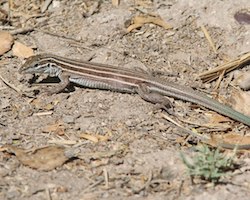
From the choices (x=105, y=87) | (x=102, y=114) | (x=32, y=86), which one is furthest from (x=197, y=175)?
(x=32, y=86)

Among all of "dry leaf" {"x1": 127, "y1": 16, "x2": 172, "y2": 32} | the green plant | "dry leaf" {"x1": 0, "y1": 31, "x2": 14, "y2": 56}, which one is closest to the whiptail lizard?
"dry leaf" {"x1": 0, "y1": 31, "x2": 14, "y2": 56}

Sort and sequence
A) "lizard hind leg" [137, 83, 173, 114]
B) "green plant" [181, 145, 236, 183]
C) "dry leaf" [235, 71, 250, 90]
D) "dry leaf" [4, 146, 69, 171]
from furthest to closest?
"dry leaf" [235, 71, 250, 90]
"lizard hind leg" [137, 83, 173, 114]
"dry leaf" [4, 146, 69, 171]
"green plant" [181, 145, 236, 183]

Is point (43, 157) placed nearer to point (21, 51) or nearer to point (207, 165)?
point (207, 165)

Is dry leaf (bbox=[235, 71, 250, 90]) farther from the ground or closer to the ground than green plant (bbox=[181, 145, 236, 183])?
closer to the ground

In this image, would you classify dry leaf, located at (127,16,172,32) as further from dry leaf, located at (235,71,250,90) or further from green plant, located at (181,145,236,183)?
green plant, located at (181,145,236,183)

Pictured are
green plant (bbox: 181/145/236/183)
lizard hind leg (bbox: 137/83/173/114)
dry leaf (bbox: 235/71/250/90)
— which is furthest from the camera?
dry leaf (bbox: 235/71/250/90)

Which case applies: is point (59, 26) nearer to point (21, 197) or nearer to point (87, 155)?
point (87, 155)

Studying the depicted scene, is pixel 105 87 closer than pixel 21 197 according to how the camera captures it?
No
